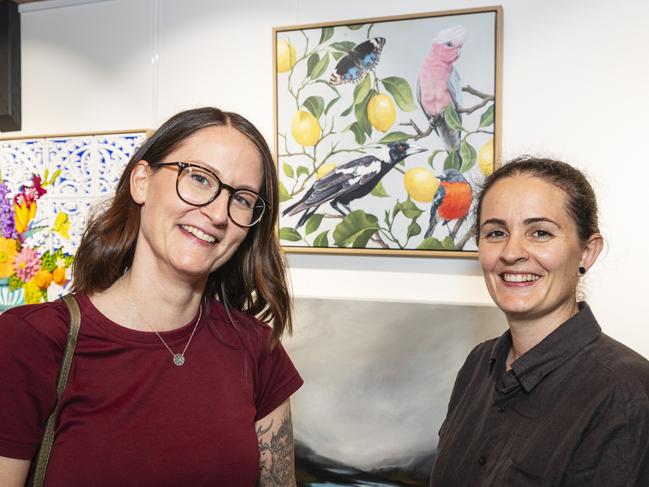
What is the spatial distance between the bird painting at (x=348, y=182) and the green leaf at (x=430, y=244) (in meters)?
0.26

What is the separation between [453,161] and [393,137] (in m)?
0.22

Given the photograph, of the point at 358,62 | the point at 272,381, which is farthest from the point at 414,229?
the point at 272,381

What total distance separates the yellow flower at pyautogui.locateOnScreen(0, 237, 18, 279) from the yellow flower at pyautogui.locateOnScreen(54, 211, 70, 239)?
0.21m

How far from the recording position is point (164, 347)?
1290mm

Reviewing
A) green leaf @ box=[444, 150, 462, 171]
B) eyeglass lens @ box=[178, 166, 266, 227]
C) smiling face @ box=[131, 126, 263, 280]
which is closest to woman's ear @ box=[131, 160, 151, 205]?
smiling face @ box=[131, 126, 263, 280]

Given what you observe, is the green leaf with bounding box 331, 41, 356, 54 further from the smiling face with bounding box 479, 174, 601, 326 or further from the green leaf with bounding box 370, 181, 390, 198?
the smiling face with bounding box 479, 174, 601, 326

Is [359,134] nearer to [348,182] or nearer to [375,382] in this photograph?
[348,182]

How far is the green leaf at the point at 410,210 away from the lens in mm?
2109

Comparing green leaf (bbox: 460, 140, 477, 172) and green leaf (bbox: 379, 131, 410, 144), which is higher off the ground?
green leaf (bbox: 379, 131, 410, 144)

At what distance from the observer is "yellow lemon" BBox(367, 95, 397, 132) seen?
6.95 ft

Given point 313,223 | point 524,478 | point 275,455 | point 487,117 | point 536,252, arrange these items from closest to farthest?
point 524,478, point 536,252, point 275,455, point 487,117, point 313,223

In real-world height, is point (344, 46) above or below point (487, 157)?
above

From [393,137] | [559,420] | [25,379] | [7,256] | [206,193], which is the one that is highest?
[393,137]

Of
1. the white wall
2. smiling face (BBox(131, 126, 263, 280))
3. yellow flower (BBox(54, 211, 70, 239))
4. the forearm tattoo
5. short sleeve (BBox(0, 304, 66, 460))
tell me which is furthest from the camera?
yellow flower (BBox(54, 211, 70, 239))
